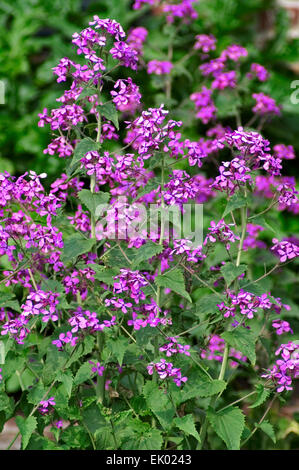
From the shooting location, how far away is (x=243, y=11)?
261 inches

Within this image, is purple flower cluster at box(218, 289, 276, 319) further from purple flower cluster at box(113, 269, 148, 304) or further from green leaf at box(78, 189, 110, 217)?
green leaf at box(78, 189, 110, 217)

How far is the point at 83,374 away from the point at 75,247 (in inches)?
18.6

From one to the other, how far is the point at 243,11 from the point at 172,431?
467 centimetres

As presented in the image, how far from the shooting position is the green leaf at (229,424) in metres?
2.67

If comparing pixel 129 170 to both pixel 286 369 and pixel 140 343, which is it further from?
pixel 286 369

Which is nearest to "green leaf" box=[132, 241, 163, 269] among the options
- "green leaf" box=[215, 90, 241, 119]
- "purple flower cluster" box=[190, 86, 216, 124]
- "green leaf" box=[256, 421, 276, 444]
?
"green leaf" box=[256, 421, 276, 444]

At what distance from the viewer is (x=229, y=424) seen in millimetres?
2732

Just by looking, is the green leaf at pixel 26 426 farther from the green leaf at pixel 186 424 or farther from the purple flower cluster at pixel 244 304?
the purple flower cluster at pixel 244 304

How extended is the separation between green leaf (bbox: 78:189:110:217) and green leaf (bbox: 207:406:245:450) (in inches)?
34.7

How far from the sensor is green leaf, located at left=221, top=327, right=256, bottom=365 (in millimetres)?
2625

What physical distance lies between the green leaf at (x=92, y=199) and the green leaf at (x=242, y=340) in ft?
2.17

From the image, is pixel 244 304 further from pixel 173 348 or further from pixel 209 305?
pixel 173 348

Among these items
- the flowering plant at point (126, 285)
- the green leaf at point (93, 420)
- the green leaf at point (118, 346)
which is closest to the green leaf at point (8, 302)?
the flowering plant at point (126, 285)
